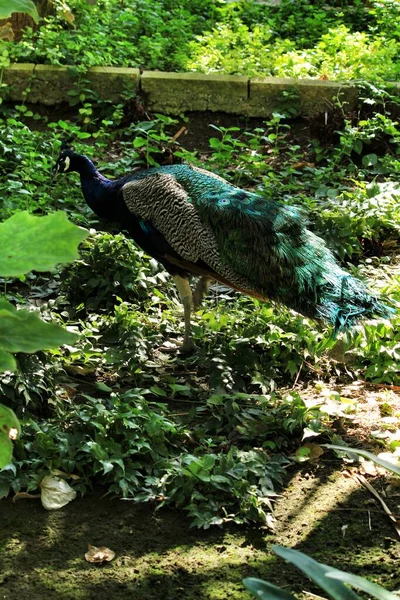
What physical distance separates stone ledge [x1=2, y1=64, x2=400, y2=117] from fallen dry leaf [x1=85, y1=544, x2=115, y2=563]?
474cm

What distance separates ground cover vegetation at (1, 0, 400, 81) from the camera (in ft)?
23.8

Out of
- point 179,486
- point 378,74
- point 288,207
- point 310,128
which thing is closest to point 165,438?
point 179,486

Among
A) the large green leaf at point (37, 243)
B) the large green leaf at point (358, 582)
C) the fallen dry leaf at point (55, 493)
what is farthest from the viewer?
the fallen dry leaf at point (55, 493)

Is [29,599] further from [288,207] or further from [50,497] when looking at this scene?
[288,207]

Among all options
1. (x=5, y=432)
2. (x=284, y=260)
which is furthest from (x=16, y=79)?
(x=5, y=432)

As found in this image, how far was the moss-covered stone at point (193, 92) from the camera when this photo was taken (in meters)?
7.05

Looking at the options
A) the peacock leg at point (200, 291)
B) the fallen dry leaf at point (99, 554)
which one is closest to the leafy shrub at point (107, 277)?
the peacock leg at point (200, 291)

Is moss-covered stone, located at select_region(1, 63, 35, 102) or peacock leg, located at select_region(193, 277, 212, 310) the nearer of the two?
peacock leg, located at select_region(193, 277, 212, 310)

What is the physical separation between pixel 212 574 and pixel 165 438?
2.42 ft

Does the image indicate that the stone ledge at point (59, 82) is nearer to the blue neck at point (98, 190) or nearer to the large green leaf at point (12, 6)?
the blue neck at point (98, 190)

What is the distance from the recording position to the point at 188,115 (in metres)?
7.16

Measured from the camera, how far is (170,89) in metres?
7.07

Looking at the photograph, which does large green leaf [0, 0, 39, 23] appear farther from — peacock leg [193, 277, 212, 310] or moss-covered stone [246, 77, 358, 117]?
moss-covered stone [246, 77, 358, 117]

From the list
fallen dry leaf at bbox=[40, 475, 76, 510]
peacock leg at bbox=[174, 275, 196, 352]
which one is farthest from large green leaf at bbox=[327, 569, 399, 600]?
peacock leg at bbox=[174, 275, 196, 352]
